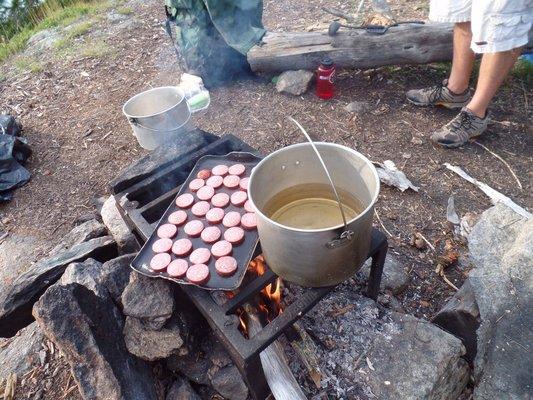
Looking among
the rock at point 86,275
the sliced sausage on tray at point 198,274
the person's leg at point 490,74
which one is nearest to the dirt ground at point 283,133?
the person's leg at point 490,74

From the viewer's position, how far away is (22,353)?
236cm

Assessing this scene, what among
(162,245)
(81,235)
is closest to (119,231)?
(81,235)

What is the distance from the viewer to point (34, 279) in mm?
2412

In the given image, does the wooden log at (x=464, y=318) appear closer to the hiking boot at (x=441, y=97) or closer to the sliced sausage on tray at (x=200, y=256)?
the sliced sausage on tray at (x=200, y=256)

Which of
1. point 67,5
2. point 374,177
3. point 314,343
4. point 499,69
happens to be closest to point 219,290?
point 314,343

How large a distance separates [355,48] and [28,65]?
4.63 meters

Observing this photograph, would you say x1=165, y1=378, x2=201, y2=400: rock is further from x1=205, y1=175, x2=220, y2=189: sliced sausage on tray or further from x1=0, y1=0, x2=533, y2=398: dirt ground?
x1=205, y1=175, x2=220, y2=189: sliced sausage on tray

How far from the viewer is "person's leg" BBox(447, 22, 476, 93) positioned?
3508mm

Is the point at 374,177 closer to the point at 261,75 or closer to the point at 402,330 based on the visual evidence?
the point at 402,330

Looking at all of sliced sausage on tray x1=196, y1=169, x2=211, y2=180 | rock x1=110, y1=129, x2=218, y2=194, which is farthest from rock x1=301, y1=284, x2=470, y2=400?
rock x1=110, y1=129, x2=218, y2=194

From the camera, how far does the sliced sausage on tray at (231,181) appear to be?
7.52ft

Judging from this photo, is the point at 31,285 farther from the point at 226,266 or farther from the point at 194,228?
the point at 226,266

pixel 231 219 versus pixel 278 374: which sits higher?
pixel 231 219

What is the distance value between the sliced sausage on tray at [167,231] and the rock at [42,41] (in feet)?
18.0
